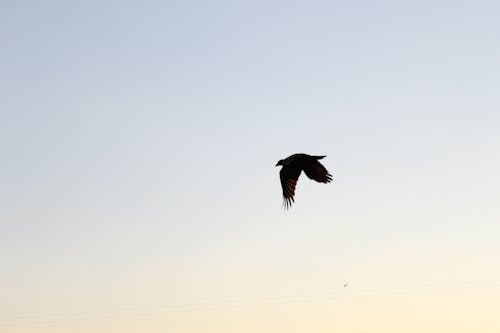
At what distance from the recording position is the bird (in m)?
21.7

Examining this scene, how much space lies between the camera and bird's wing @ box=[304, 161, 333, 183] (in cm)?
2158

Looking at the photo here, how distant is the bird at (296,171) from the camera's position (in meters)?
21.7

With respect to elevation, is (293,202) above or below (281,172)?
below

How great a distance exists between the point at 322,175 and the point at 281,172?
198cm

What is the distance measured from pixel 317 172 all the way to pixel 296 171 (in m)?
1.07

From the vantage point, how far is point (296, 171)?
885 inches

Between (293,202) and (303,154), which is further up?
(303,154)

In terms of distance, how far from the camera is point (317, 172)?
71.7 feet

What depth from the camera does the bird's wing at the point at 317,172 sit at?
2158 centimetres

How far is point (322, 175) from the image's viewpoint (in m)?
21.7

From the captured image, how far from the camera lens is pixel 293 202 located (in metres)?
21.5

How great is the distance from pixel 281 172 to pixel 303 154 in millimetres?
1386

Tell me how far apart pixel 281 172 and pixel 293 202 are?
1.76 metres
